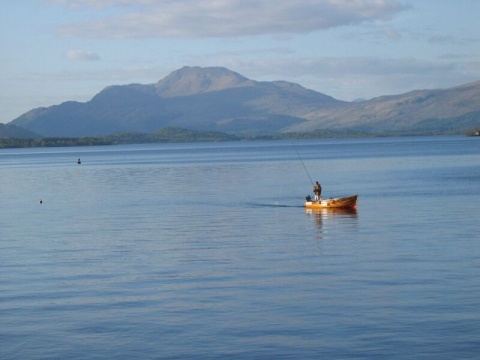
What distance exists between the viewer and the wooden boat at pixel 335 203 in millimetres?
53656

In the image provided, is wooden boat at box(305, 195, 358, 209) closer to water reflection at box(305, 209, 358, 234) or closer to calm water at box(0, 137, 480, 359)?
water reflection at box(305, 209, 358, 234)

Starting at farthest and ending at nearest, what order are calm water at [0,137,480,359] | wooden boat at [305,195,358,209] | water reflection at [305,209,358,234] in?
1. wooden boat at [305,195,358,209]
2. water reflection at [305,209,358,234]
3. calm water at [0,137,480,359]

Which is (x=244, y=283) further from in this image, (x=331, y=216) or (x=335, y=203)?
(x=335, y=203)

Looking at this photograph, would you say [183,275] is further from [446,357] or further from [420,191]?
[420,191]

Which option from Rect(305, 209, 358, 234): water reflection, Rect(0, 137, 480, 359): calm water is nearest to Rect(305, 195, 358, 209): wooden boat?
Rect(305, 209, 358, 234): water reflection

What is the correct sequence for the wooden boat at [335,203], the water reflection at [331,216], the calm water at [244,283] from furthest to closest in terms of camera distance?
the wooden boat at [335,203] → the water reflection at [331,216] → the calm water at [244,283]

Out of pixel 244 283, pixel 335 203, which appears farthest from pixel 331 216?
pixel 244 283

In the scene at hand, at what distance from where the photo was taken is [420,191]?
67.9 metres

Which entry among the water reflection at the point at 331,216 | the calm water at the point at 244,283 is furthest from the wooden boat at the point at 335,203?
the calm water at the point at 244,283

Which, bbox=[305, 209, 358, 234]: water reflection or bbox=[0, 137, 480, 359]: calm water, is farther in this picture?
bbox=[305, 209, 358, 234]: water reflection

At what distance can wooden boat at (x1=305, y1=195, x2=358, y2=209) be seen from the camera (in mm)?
53656

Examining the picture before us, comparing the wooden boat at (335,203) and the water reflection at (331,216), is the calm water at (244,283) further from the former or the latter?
the wooden boat at (335,203)

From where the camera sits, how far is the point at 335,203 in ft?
179

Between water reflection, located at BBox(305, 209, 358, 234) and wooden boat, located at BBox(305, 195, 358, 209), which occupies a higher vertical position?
wooden boat, located at BBox(305, 195, 358, 209)
